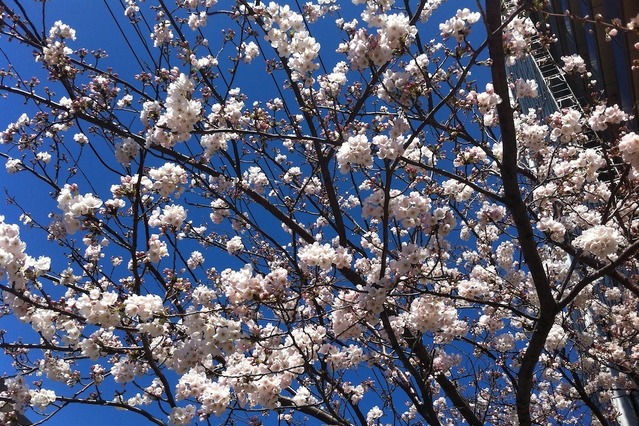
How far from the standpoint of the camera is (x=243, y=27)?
562 cm

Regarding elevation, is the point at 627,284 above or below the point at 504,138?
below

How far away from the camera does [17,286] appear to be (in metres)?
3.63

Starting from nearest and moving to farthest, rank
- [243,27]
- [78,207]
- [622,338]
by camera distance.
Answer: [78,207]
[243,27]
[622,338]

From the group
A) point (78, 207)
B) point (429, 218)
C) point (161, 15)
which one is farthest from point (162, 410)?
point (161, 15)

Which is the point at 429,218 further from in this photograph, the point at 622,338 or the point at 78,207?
the point at 622,338

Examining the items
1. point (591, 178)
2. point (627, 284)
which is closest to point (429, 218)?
point (591, 178)

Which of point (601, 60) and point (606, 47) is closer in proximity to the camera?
point (606, 47)

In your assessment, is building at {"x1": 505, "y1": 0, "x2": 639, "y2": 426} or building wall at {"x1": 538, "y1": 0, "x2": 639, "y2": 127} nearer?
building at {"x1": 505, "y1": 0, "x2": 639, "y2": 426}

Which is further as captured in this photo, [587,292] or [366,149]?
[587,292]

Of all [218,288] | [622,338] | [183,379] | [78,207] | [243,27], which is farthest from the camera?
[622,338]

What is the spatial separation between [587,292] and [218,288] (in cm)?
509

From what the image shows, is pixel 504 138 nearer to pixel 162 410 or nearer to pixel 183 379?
pixel 183 379

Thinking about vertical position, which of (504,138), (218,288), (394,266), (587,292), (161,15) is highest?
(161,15)

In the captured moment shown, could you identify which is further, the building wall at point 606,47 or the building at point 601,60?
the building wall at point 606,47
